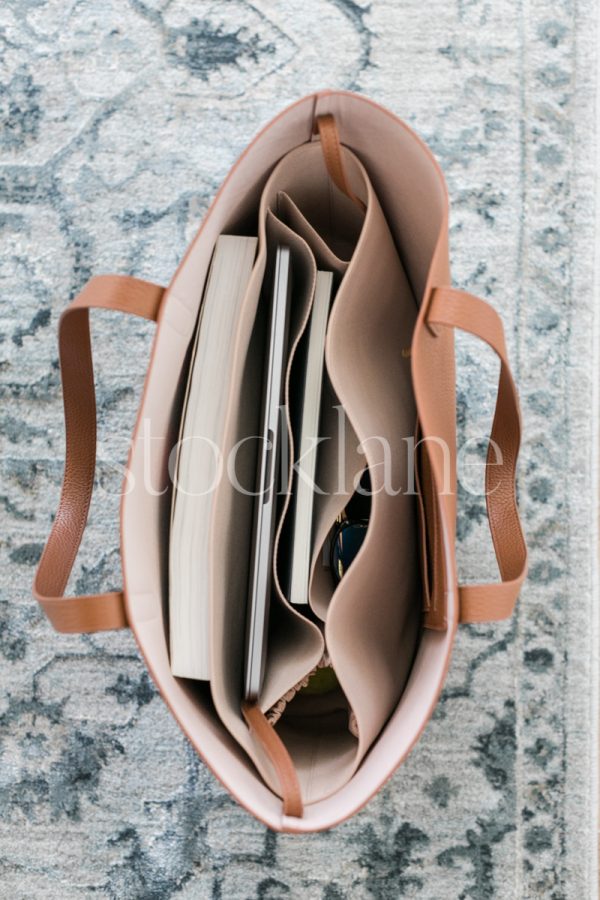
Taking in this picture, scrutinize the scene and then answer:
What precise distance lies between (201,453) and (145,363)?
1.05 feet

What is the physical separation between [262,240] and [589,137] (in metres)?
0.49

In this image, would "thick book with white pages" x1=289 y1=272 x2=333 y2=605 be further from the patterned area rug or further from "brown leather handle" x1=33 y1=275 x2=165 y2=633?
the patterned area rug

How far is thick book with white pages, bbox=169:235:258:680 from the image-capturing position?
0.64 m

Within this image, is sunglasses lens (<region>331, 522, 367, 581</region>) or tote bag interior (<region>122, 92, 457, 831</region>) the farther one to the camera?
sunglasses lens (<region>331, 522, 367, 581</region>)

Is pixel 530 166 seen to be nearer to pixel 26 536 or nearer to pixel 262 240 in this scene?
pixel 262 240

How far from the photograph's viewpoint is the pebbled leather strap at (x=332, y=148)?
65 cm

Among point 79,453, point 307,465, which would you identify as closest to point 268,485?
point 307,465

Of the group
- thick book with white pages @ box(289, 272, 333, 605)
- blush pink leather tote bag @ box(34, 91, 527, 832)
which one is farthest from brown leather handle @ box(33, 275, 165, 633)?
thick book with white pages @ box(289, 272, 333, 605)

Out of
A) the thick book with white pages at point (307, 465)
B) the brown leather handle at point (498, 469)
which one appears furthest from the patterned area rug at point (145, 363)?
the thick book with white pages at point (307, 465)

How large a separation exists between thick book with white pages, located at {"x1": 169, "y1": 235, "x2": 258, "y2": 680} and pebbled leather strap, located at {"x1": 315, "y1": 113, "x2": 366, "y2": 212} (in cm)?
9

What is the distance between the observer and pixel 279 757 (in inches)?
24.0

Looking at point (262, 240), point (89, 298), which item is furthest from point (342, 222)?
point (89, 298)

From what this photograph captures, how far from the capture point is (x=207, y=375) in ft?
2.14

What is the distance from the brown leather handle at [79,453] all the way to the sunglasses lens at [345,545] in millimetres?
202
